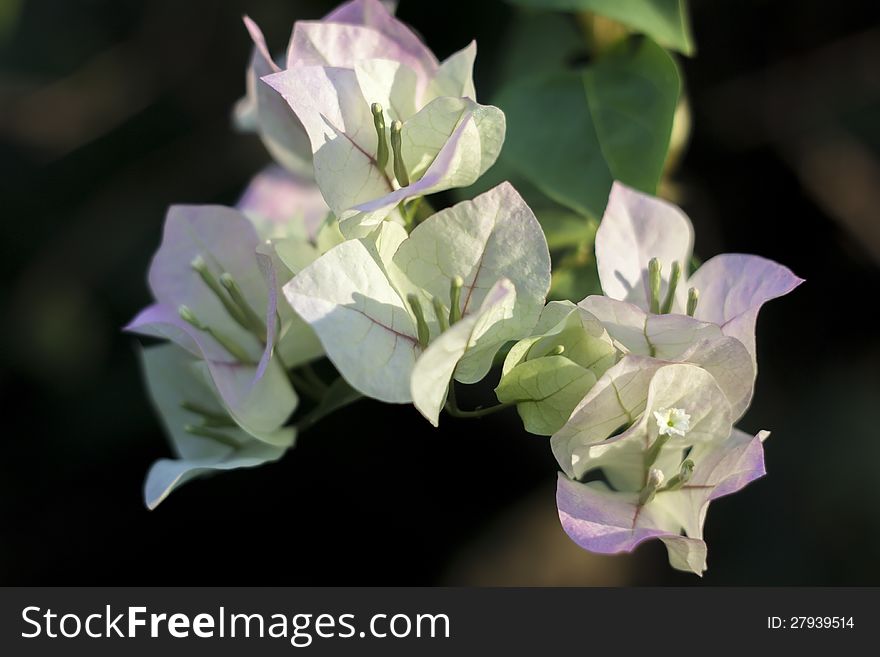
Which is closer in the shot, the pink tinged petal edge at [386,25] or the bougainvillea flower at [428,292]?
the bougainvillea flower at [428,292]

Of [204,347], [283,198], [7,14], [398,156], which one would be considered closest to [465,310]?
[398,156]

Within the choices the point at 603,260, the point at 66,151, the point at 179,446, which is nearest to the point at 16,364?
the point at 66,151

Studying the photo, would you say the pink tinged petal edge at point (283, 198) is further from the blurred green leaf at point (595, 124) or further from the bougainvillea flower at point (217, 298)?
the blurred green leaf at point (595, 124)

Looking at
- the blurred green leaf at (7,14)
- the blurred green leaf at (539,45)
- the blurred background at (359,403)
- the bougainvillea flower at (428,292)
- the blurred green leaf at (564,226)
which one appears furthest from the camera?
the blurred background at (359,403)

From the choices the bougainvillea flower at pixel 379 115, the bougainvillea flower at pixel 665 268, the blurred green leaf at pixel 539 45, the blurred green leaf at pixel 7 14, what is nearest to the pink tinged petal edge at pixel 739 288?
the bougainvillea flower at pixel 665 268

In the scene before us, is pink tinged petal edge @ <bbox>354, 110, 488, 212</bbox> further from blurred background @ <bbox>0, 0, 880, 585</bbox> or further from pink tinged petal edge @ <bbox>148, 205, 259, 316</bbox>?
blurred background @ <bbox>0, 0, 880, 585</bbox>

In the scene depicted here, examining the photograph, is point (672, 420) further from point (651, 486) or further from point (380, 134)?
point (380, 134)

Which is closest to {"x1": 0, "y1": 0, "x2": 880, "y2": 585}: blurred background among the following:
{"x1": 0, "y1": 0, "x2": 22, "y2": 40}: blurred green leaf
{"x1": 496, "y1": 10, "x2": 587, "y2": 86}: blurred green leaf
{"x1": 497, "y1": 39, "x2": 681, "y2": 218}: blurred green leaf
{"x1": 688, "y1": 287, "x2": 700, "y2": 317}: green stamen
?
{"x1": 0, "y1": 0, "x2": 22, "y2": 40}: blurred green leaf
